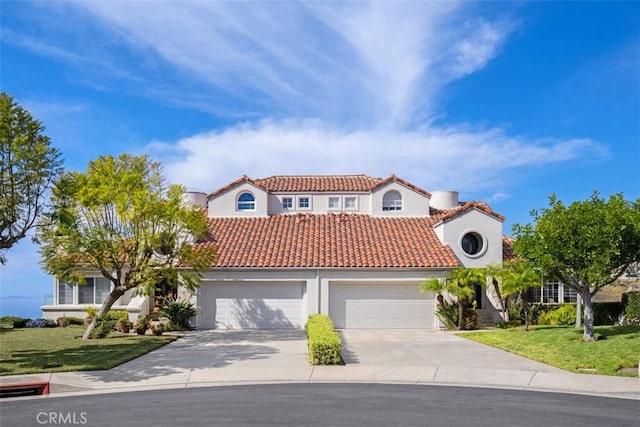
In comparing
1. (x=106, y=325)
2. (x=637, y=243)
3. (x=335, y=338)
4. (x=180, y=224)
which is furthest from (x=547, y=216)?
(x=106, y=325)

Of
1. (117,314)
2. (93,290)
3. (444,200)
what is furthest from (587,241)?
(93,290)

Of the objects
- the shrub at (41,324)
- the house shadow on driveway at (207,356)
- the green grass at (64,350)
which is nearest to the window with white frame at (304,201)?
the house shadow on driveway at (207,356)

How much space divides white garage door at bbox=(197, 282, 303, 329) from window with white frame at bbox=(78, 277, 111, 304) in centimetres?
609

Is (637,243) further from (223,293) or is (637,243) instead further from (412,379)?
(223,293)

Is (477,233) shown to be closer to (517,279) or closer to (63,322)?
(517,279)

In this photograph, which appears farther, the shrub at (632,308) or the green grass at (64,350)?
the shrub at (632,308)

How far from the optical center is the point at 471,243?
29641 millimetres

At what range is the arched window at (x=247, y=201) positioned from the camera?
3309 centimetres

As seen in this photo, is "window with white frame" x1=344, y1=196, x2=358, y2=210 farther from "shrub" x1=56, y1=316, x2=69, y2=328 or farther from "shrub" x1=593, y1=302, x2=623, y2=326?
"shrub" x1=56, y1=316, x2=69, y2=328

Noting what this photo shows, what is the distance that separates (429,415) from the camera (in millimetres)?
10852

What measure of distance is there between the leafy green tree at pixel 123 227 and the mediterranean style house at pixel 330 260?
374 centimetres

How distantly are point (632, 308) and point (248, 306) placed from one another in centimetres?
1762

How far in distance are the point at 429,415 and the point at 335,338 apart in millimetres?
6045

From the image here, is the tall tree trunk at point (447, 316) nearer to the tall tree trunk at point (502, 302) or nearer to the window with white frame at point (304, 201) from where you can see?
the tall tree trunk at point (502, 302)
